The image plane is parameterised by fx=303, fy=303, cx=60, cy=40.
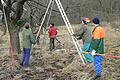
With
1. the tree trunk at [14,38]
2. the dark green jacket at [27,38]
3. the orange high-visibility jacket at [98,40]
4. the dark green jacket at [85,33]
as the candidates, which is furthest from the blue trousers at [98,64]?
the tree trunk at [14,38]

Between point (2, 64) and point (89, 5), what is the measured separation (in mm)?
7863

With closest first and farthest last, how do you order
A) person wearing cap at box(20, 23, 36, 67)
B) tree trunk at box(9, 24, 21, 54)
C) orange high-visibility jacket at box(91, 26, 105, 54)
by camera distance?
1. orange high-visibility jacket at box(91, 26, 105, 54)
2. person wearing cap at box(20, 23, 36, 67)
3. tree trunk at box(9, 24, 21, 54)

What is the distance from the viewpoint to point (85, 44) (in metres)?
12.2

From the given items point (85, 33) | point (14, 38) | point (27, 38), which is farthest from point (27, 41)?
point (14, 38)

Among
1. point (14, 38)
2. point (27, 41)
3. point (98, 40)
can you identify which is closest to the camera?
point (98, 40)

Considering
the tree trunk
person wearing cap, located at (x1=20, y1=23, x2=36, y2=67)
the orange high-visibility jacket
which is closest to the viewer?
the orange high-visibility jacket

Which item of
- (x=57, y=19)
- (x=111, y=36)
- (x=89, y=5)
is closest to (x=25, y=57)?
(x=89, y=5)

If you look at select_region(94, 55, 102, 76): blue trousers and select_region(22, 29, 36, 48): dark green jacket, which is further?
select_region(22, 29, 36, 48): dark green jacket

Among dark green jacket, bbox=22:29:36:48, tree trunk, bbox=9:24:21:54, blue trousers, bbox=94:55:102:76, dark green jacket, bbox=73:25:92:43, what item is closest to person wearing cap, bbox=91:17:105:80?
blue trousers, bbox=94:55:102:76

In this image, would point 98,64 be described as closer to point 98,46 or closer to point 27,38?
point 98,46

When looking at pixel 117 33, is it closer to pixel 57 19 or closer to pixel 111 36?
pixel 111 36

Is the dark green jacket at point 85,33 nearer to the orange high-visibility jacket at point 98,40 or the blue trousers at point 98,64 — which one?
the orange high-visibility jacket at point 98,40

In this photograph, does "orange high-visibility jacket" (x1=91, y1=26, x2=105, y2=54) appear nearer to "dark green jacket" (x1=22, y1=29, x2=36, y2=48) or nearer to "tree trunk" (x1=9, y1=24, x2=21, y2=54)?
"dark green jacket" (x1=22, y1=29, x2=36, y2=48)

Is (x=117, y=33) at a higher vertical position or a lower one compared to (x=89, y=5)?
lower
